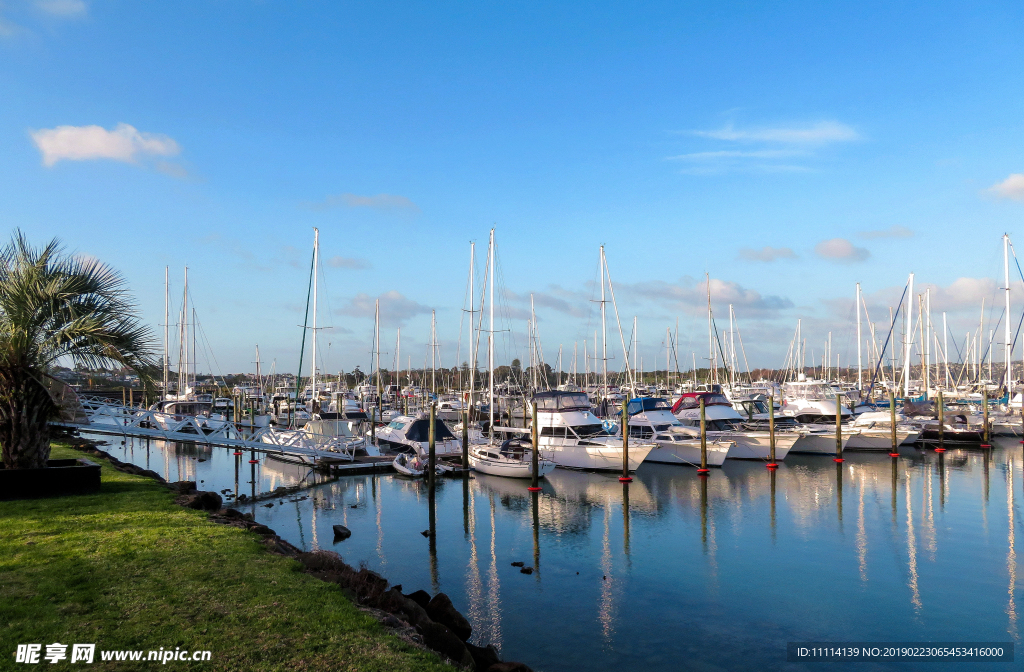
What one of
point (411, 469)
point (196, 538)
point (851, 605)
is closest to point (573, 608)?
point (851, 605)

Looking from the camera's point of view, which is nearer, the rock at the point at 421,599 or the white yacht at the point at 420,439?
the rock at the point at 421,599

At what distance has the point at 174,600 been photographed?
9.91 meters

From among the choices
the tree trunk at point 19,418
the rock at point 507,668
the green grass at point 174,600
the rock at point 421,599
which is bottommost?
the rock at point 421,599

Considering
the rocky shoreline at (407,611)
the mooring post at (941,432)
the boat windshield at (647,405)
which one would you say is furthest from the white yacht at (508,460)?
the mooring post at (941,432)

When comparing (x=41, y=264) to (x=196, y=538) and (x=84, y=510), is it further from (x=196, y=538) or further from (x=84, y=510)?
(x=196, y=538)

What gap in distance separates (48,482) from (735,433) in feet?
115

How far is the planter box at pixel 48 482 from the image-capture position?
53.5 feet

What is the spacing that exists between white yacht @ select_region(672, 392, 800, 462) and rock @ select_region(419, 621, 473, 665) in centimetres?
2977

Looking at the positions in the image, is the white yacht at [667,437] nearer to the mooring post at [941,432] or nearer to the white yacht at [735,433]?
the white yacht at [735,433]

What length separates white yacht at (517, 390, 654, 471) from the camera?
35.2 metres

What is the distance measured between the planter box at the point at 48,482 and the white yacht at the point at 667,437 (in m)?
26.0

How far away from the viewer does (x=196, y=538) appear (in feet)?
44.9

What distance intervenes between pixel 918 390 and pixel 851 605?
74004 millimetres

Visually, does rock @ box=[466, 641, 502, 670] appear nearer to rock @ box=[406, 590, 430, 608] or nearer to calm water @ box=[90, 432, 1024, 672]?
calm water @ box=[90, 432, 1024, 672]
